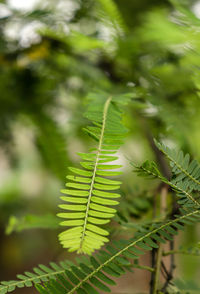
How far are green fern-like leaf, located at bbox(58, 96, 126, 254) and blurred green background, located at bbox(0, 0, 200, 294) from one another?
0.10 m

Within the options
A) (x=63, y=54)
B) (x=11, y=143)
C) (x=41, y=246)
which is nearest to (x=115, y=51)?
(x=63, y=54)

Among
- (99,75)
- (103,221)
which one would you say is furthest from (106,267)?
(99,75)

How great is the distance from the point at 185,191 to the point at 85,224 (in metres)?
0.10

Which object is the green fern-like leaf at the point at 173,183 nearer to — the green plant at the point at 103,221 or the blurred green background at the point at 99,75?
the green plant at the point at 103,221

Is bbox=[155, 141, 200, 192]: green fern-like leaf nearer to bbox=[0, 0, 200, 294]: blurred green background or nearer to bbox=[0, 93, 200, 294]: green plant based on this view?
bbox=[0, 93, 200, 294]: green plant

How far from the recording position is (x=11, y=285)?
275 millimetres

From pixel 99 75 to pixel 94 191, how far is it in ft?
1.37

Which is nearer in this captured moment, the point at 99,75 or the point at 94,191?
the point at 94,191

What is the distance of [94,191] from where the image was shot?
0.27m

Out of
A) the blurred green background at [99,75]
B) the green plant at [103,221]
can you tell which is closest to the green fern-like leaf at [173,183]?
the green plant at [103,221]

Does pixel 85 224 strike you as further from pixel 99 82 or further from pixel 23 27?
pixel 23 27

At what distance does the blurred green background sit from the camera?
46cm

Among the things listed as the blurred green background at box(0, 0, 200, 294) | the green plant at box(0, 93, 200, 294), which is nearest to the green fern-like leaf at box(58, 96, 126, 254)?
the green plant at box(0, 93, 200, 294)

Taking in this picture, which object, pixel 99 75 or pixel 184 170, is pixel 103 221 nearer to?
→ pixel 184 170
